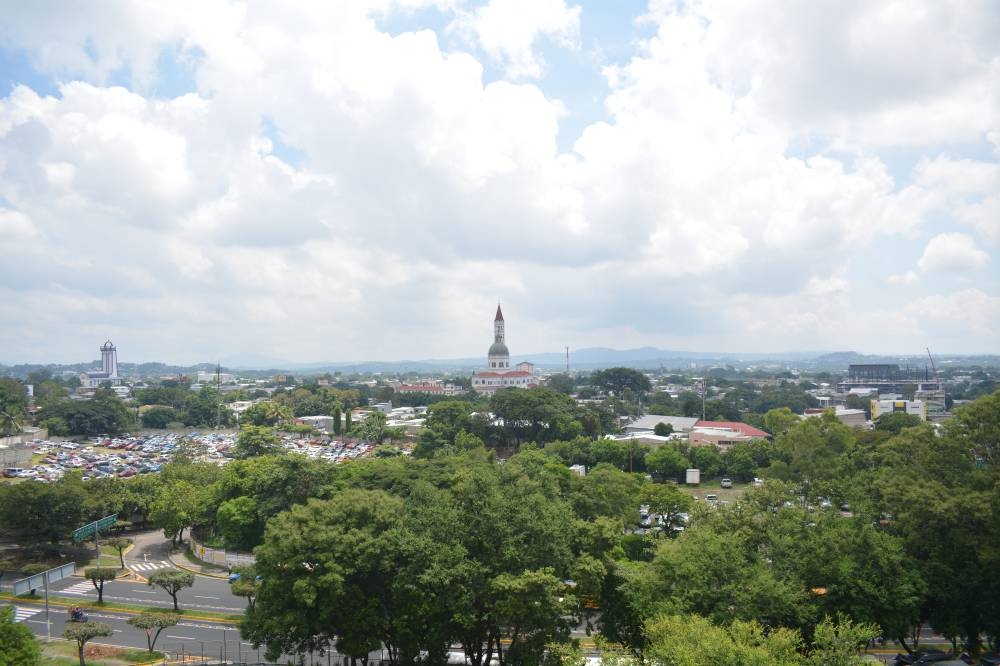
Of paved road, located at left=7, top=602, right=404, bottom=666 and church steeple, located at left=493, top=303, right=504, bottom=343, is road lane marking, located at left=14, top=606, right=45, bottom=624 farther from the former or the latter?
church steeple, located at left=493, top=303, right=504, bottom=343

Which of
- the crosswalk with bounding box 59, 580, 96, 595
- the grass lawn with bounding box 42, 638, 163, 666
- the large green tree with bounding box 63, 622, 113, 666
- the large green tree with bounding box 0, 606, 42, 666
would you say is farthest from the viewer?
the crosswalk with bounding box 59, 580, 96, 595

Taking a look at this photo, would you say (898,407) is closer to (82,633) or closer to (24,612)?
(82,633)

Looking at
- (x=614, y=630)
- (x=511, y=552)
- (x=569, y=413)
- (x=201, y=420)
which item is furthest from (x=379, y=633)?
(x=201, y=420)

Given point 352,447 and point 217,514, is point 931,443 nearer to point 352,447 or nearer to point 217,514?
point 217,514

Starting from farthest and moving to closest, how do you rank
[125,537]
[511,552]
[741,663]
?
[125,537] → [511,552] → [741,663]

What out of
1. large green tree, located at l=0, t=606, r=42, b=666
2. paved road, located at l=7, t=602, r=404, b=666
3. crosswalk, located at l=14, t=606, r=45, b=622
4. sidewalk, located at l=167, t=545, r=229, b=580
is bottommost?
sidewalk, located at l=167, t=545, r=229, b=580

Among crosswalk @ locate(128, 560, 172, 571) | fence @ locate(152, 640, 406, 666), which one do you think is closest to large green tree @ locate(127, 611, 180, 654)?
fence @ locate(152, 640, 406, 666)
